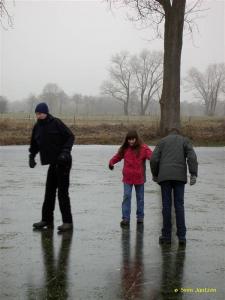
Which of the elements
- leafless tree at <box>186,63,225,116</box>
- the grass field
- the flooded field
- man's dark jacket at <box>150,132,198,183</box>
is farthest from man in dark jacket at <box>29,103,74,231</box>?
leafless tree at <box>186,63,225,116</box>

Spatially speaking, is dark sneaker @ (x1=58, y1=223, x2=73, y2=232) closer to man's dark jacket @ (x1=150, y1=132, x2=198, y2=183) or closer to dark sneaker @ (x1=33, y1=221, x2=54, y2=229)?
dark sneaker @ (x1=33, y1=221, x2=54, y2=229)

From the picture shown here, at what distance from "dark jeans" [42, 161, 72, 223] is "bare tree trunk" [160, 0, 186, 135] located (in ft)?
29.4

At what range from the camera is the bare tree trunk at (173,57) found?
1738 centimetres

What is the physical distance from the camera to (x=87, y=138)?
34938 mm

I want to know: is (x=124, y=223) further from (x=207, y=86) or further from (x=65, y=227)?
(x=207, y=86)

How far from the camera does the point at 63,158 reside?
805cm

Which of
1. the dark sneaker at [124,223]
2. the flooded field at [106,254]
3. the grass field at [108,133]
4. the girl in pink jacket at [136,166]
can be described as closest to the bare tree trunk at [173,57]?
the flooded field at [106,254]

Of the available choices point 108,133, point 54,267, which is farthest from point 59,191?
point 108,133

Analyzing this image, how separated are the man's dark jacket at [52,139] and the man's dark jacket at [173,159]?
1420 millimetres

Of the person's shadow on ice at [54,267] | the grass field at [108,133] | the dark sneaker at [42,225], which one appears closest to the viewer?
the person's shadow on ice at [54,267]

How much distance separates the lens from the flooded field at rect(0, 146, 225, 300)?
525 cm

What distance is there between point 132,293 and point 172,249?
6.38 feet

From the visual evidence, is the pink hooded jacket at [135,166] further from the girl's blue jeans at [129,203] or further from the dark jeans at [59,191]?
the dark jeans at [59,191]

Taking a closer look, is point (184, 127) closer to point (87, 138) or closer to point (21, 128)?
point (87, 138)
